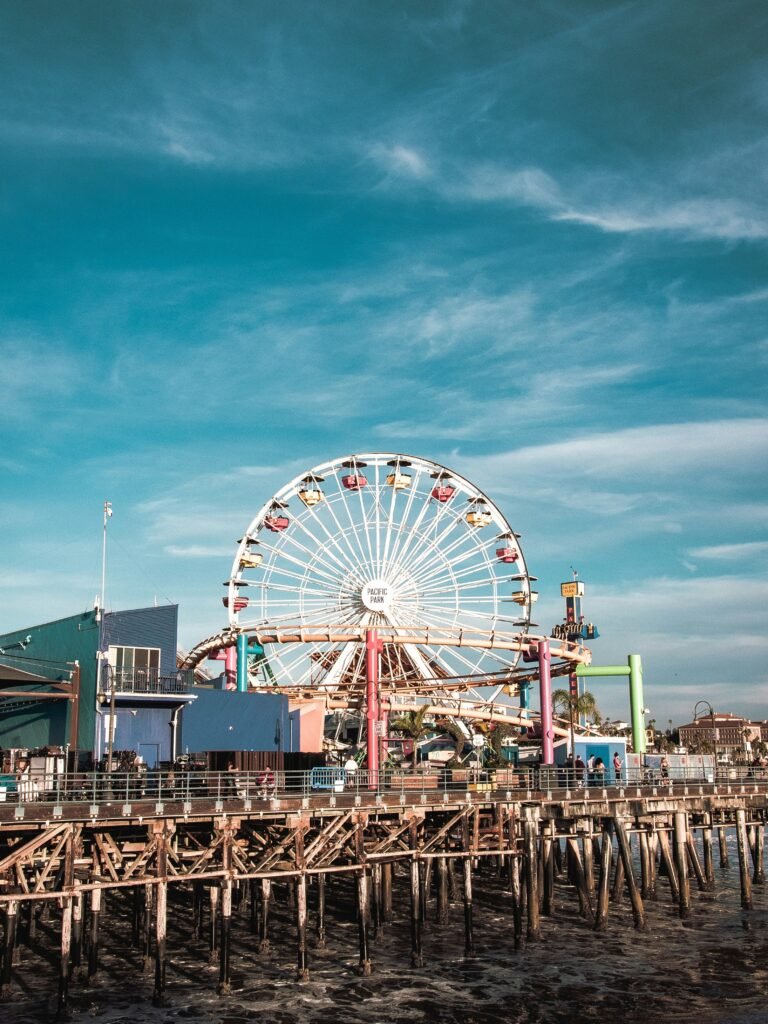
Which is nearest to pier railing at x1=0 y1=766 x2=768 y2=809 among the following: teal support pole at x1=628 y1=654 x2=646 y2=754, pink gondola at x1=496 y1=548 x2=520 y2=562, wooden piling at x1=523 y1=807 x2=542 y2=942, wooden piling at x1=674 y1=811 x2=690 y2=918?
wooden piling at x1=674 y1=811 x2=690 y2=918

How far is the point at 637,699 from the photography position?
255ft

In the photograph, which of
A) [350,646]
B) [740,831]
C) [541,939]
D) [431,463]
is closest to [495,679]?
[350,646]

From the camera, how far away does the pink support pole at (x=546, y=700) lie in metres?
68.3

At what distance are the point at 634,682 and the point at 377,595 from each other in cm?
2031

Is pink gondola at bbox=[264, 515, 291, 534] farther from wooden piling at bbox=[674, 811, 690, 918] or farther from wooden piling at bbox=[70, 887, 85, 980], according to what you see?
wooden piling at bbox=[70, 887, 85, 980]

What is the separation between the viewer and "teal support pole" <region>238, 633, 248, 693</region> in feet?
235

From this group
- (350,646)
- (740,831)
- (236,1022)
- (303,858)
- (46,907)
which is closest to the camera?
(236,1022)

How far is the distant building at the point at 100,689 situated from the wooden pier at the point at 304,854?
A: 7516 millimetres

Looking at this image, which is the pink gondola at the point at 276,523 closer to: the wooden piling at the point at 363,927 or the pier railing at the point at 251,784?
the pier railing at the point at 251,784

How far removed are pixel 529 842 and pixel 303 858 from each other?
10.1 meters

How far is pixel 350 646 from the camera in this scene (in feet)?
272

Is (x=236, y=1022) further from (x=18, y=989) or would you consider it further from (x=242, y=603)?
(x=242, y=603)

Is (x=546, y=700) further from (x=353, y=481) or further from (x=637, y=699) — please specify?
(x=353, y=481)

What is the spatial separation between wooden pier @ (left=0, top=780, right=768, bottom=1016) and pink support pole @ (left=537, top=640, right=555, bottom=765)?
1731 cm
